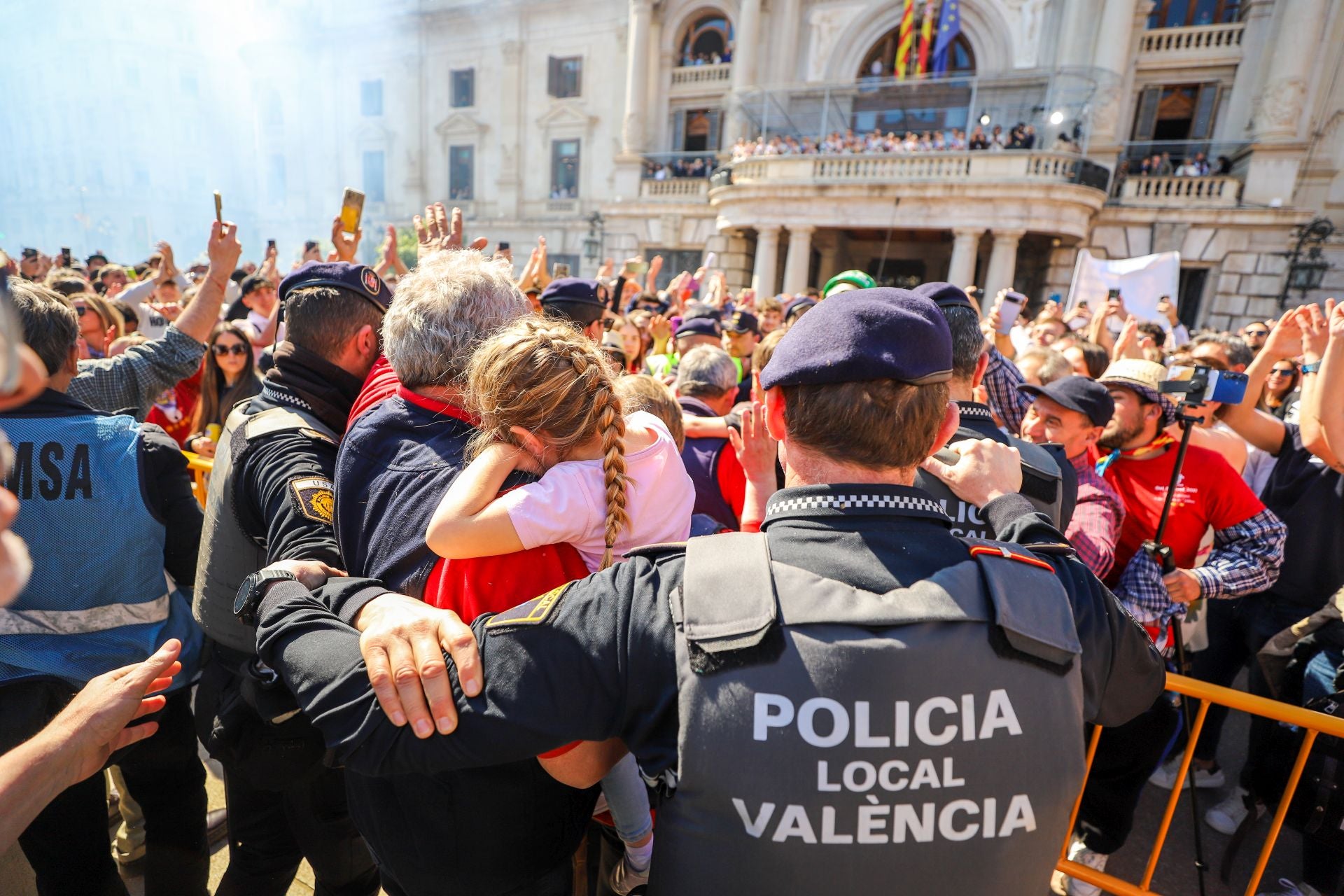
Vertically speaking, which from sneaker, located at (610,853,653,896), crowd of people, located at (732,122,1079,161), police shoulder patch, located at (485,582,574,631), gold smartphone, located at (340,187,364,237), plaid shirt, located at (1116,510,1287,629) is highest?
crowd of people, located at (732,122,1079,161)

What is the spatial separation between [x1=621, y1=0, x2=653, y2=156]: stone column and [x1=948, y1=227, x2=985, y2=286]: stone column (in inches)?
457

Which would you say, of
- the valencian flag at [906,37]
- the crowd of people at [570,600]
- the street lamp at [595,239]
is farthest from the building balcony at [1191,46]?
the crowd of people at [570,600]

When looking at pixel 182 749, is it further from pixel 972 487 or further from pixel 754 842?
pixel 972 487

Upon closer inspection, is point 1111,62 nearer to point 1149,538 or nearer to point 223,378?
point 1149,538

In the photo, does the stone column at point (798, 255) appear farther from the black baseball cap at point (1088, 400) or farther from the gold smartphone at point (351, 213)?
the black baseball cap at point (1088, 400)

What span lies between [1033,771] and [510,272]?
1829 mm

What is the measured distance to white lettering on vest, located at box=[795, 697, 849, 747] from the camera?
103 cm

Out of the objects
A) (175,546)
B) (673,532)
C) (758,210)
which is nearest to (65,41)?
(758,210)

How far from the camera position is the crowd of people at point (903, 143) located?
16.4 m

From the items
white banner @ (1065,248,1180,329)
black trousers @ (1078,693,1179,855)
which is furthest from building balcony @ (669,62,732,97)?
black trousers @ (1078,693,1179,855)

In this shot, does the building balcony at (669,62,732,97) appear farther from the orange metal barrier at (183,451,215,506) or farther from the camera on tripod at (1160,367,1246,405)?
the camera on tripod at (1160,367,1246,405)

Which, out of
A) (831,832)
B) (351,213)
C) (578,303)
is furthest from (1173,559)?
(351,213)

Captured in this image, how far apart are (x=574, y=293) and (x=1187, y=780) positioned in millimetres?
4046

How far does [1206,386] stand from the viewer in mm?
2445
